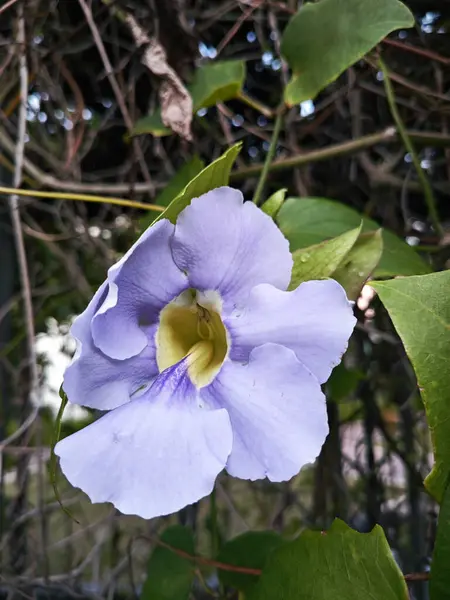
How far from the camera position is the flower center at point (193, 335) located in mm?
404

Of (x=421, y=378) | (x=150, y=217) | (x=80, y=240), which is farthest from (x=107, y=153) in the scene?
(x=421, y=378)

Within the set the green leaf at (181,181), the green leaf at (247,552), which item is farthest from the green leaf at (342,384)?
the green leaf at (181,181)

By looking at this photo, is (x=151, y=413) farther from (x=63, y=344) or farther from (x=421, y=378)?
(x=63, y=344)

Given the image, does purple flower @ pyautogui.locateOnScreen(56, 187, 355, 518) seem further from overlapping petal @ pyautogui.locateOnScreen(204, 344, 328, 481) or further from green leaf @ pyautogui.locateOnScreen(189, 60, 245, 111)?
green leaf @ pyautogui.locateOnScreen(189, 60, 245, 111)

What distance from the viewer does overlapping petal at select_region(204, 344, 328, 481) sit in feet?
1.09

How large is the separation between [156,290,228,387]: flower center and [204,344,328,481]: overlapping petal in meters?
0.05

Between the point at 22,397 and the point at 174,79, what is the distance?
63 centimetres

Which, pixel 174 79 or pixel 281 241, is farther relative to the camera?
pixel 174 79

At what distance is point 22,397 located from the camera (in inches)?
39.0

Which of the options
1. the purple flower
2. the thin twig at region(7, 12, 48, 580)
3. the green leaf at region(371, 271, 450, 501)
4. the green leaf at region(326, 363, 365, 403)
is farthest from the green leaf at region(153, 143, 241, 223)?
the green leaf at region(326, 363, 365, 403)

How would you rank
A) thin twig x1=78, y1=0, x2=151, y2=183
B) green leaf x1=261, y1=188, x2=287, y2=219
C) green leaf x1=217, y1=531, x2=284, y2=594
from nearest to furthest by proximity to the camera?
1. green leaf x1=261, y1=188, x2=287, y2=219
2. green leaf x1=217, y1=531, x2=284, y2=594
3. thin twig x1=78, y1=0, x2=151, y2=183

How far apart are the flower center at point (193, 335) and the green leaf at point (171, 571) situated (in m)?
0.33

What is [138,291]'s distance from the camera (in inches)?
15.1

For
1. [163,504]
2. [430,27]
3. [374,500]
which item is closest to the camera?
[163,504]
